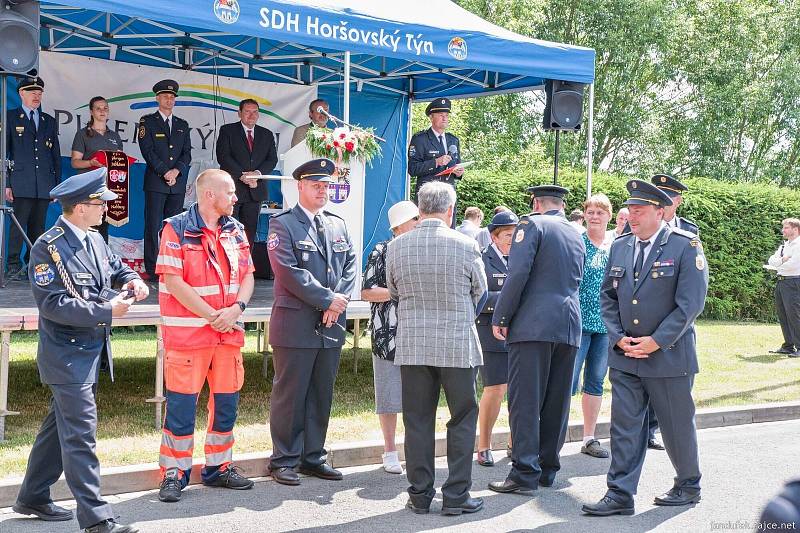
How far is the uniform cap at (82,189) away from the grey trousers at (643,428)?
338 cm

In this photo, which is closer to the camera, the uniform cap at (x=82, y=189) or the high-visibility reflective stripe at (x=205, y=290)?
the uniform cap at (x=82, y=189)

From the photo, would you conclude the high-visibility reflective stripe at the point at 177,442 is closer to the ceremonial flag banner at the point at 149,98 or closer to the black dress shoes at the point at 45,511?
the black dress shoes at the point at 45,511

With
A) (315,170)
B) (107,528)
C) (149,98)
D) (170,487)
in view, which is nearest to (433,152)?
(149,98)

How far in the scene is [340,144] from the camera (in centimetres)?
898

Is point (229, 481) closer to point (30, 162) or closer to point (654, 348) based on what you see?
point (654, 348)

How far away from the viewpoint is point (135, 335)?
538 inches

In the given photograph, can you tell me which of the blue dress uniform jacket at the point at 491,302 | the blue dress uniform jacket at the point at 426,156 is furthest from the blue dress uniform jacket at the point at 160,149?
the blue dress uniform jacket at the point at 491,302

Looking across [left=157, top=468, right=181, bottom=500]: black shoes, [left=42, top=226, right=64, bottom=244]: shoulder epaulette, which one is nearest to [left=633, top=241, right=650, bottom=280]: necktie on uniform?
[left=157, top=468, right=181, bottom=500]: black shoes

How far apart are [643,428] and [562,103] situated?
547 centimetres

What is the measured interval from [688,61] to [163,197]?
2194cm

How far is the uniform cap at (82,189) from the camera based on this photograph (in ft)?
16.7

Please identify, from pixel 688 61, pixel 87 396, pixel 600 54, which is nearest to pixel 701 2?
pixel 688 61

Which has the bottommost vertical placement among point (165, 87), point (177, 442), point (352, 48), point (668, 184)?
point (177, 442)

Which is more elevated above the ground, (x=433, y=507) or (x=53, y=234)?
(x=53, y=234)
